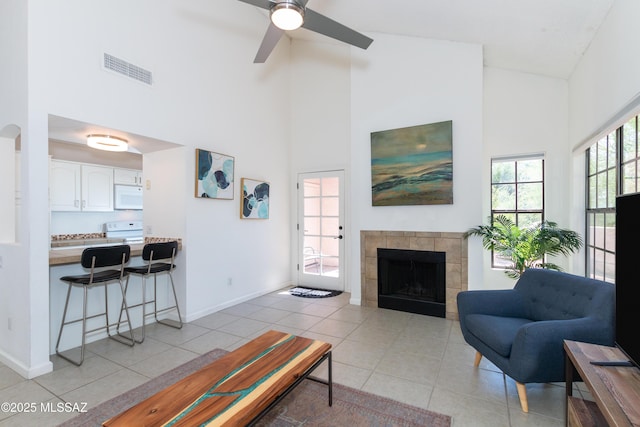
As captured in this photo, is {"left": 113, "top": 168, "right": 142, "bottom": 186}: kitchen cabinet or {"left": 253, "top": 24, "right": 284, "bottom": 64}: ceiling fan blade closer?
{"left": 253, "top": 24, "right": 284, "bottom": 64}: ceiling fan blade

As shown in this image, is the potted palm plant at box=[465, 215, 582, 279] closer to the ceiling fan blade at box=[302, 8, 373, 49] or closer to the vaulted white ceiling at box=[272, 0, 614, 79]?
the vaulted white ceiling at box=[272, 0, 614, 79]

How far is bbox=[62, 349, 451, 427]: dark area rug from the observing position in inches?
75.7

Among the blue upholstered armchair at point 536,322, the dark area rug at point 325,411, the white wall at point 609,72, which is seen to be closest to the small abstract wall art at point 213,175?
the dark area rug at point 325,411

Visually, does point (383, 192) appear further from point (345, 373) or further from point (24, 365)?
point (24, 365)

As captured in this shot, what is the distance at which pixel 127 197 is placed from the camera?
5.68 m

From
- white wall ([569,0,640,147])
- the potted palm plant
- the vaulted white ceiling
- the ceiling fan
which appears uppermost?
the vaulted white ceiling

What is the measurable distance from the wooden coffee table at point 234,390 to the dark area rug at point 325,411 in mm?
139

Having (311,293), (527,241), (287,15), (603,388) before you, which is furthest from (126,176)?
(603,388)

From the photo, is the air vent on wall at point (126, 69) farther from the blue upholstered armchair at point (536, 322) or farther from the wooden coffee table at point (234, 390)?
the blue upholstered armchair at point (536, 322)

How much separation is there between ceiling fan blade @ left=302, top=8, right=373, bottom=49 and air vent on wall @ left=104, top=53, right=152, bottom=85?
6.39 feet

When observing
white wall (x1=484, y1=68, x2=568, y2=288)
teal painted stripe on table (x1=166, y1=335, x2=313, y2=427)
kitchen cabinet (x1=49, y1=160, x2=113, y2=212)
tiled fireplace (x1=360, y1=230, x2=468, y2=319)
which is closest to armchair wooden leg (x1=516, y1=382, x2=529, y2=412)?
teal painted stripe on table (x1=166, y1=335, x2=313, y2=427)

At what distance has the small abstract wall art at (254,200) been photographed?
15.1 feet

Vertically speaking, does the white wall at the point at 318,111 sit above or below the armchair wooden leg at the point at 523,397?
above

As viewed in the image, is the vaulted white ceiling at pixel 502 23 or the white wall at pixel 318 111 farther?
the white wall at pixel 318 111
